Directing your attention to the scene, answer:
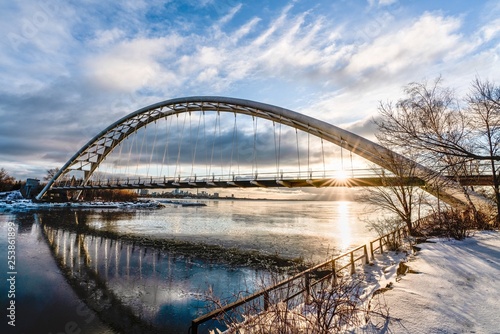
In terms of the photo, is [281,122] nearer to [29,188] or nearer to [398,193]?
[398,193]

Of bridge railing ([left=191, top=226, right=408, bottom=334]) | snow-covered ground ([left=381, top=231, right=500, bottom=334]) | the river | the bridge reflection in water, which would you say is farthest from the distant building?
snow-covered ground ([left=381, top=231, right=500, bottom=334])

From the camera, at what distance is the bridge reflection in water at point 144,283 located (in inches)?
332

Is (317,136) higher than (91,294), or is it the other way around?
(317,136)

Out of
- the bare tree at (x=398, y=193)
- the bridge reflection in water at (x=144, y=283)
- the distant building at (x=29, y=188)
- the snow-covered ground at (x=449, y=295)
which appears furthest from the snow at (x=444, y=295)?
the distant building at (x=29, y=188)

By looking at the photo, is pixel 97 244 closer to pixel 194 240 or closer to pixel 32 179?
pixel 194 240

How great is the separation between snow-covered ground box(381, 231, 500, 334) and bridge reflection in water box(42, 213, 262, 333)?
11.2ft

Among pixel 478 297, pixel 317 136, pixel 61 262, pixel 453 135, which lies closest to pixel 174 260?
pixel 61 262

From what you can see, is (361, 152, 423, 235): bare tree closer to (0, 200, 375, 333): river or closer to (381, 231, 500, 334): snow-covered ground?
(0, 200, 375, 333): river

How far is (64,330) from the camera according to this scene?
758 centimetres

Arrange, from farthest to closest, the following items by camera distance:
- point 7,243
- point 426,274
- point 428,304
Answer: point 7,243 < point 426,274 < point 428,304

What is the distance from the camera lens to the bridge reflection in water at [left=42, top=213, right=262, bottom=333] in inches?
332

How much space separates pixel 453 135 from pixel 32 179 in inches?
3584

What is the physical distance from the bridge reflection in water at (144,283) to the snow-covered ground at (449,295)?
3.40m

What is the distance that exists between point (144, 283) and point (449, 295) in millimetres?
11290
